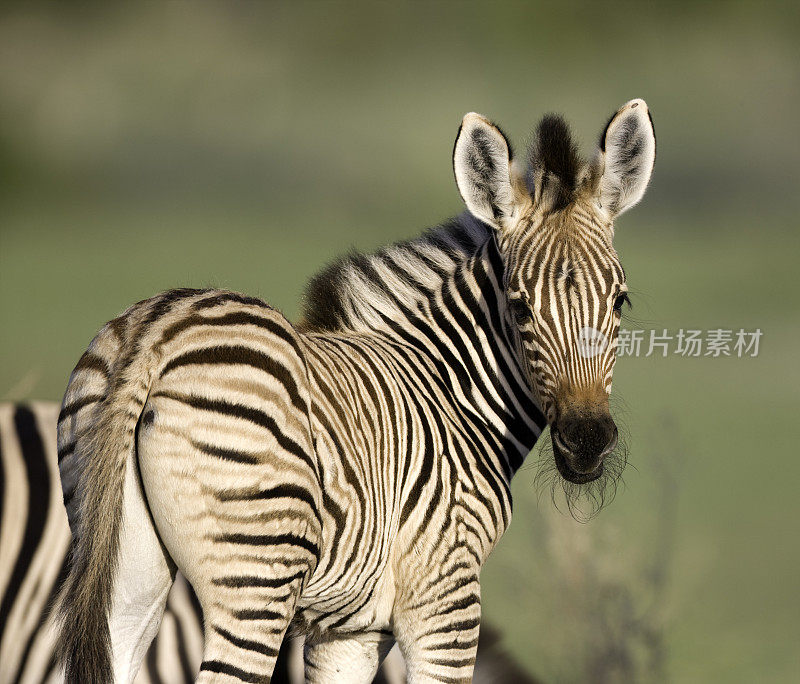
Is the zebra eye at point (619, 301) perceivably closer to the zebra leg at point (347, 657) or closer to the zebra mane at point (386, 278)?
the zebra mane at point (386, 278)

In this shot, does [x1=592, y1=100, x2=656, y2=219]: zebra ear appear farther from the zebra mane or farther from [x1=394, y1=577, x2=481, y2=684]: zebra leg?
[x1=394, y1=577, x2=481, y2=684]: zebra leg

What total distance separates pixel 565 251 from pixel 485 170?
524mm

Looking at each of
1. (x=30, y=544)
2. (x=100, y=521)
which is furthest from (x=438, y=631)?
(x=30, y=544)

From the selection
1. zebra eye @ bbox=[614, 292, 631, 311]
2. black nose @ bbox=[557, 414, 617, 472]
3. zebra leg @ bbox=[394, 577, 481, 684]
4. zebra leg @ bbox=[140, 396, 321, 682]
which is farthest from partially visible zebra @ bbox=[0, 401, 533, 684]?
zebra eye @ bbox=[614, 292, 631, 311]

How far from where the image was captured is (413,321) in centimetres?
379

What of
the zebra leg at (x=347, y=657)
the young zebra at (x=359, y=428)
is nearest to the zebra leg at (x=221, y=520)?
the young zebra at (x=359, y=428)

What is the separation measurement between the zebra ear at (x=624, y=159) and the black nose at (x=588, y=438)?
92 centimetres

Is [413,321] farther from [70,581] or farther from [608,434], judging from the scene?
[70,581]

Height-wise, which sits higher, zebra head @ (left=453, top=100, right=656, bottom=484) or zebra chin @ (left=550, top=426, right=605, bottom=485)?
zebra head @ (left=453, top=100, right=656, bottom=484)

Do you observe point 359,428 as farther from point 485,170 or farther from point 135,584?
point 485,170

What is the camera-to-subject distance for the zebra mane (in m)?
3.76

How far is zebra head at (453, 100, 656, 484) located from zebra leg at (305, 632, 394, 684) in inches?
46.1

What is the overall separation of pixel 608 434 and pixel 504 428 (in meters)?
0.64

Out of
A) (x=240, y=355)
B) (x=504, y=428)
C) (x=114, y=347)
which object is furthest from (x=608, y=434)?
(x=114, y=347)
